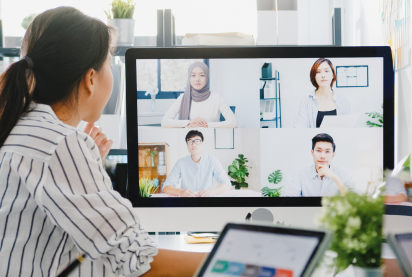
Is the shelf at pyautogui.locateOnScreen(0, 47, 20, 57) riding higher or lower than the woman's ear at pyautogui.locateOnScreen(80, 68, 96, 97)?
higher

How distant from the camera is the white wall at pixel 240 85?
32.3 inches

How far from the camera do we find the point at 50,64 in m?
0.64

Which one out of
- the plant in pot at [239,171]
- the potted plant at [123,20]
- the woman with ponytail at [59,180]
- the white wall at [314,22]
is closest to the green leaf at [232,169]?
the plant in pot at [239,171]

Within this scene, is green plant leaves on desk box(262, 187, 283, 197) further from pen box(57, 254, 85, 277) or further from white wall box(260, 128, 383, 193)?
pen box(57, 254, 85, 277)

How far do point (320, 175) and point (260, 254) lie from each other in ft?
1.78

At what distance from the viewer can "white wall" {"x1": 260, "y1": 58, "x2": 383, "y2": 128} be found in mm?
809

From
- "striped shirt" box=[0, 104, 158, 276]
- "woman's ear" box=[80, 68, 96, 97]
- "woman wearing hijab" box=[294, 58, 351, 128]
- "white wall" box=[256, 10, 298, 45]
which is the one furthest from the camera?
"white wall" box=[256, 10, 298, 45]

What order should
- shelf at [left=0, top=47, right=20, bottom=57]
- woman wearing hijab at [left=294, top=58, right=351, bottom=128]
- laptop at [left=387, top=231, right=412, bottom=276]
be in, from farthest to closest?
1. shelf at [left=0, top=47, right=20, bottom=57]
2. woman wearing hijab at [left=294, top=58, right=351, bottom=128]
3. laptop at [left=387, top=231, right=412, bottom=276]

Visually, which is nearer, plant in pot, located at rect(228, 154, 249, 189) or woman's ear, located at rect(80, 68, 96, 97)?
woman's ear, located at rect(80, 68, 96, 97)

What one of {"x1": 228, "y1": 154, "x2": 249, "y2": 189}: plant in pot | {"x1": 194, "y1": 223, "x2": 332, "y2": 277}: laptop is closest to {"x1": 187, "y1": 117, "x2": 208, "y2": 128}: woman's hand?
{"x1": 228, "y1": 154, "x2": 249, "y2": 189}: plant in pot

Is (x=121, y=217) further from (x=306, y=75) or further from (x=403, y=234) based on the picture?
(x=306, y=75)

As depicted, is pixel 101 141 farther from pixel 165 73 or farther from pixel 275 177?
pixel 275 177

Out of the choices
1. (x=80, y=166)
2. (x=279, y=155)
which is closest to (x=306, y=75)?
(x=279, y=155)

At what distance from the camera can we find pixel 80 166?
0.55 metres
